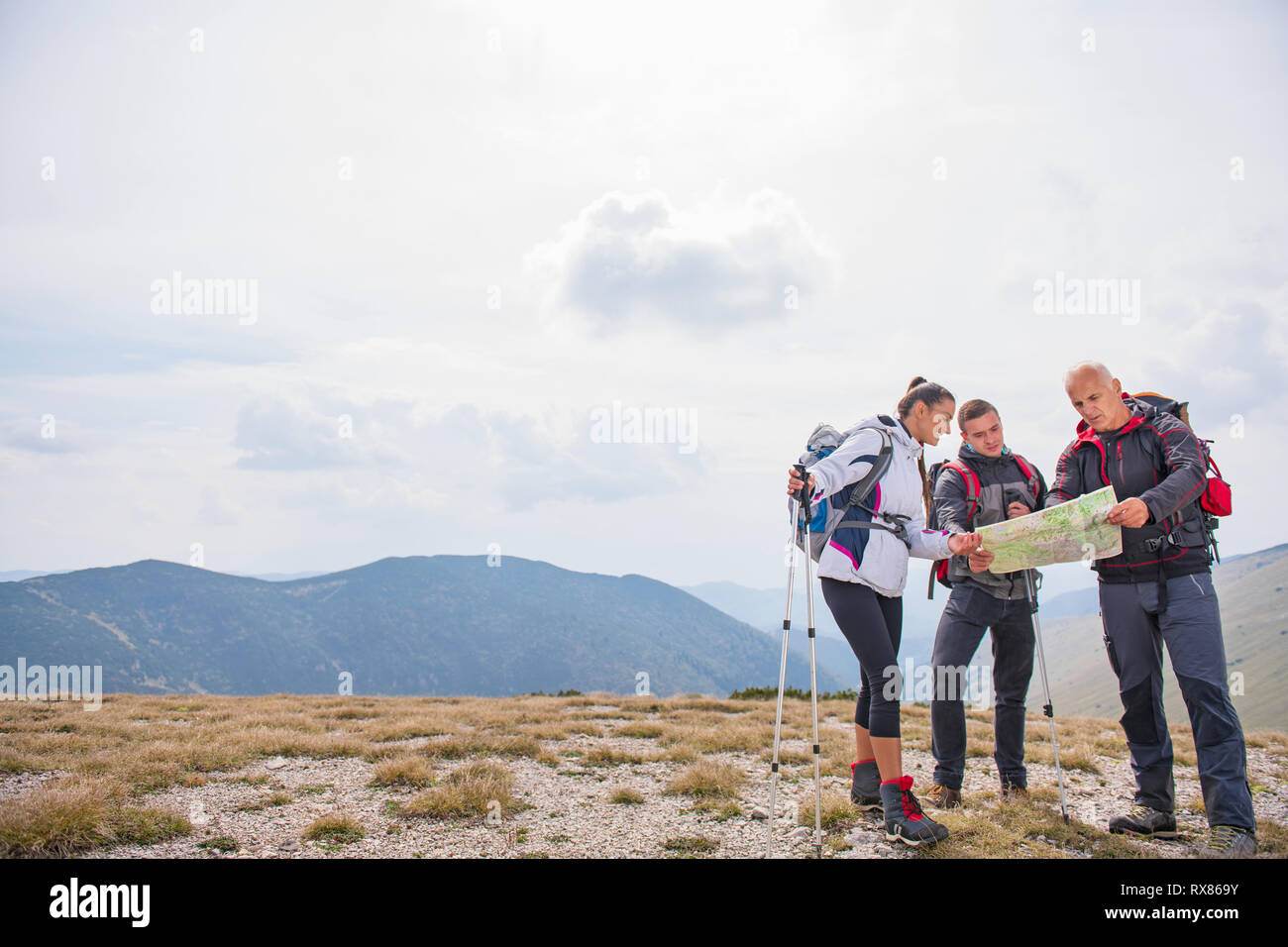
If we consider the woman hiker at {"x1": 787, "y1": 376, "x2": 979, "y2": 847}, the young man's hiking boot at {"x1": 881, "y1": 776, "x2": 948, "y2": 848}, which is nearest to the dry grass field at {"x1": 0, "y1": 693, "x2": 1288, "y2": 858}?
the young man's hiking boot at {"x1": 881, "y1": 776, "x2": 948, "y2": 848}

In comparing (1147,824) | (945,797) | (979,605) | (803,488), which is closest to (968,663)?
(979,605)

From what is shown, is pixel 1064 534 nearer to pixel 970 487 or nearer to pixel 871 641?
pixel 970 487

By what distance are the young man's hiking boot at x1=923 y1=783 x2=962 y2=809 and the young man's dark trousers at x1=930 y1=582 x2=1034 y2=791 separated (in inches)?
2.0

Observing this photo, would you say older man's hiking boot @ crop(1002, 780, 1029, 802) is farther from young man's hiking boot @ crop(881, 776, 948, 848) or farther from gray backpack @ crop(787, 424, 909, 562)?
gray backpack @ crop(787, 424, 909, 562)

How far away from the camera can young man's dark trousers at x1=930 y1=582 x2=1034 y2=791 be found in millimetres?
6496

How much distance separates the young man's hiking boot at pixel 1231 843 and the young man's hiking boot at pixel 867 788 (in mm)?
2224

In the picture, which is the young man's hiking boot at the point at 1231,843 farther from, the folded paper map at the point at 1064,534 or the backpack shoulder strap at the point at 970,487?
the backpack shoulder strap at the point at 970,487

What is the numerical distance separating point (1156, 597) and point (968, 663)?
1517mm

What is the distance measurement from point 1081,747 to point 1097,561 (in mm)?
4765

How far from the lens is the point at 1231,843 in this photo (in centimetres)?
503

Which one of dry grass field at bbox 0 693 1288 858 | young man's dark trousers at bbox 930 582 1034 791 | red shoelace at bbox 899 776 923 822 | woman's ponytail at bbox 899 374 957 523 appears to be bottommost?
dry grass field at bbox 0 693 1288 858

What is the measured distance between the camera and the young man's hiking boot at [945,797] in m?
6.39
